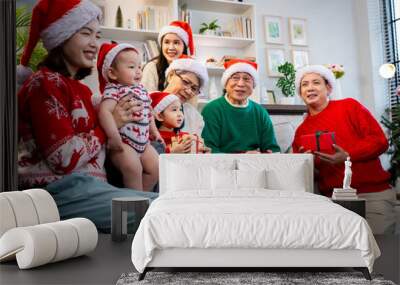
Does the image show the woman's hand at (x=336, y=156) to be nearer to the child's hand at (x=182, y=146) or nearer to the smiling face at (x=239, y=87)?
the smiling face at (x=239, y=87)

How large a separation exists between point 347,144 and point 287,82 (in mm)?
1098

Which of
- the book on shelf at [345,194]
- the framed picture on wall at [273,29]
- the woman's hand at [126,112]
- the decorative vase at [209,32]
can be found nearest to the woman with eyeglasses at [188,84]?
the woman's hand at [126,112]

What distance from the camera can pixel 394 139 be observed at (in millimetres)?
5637

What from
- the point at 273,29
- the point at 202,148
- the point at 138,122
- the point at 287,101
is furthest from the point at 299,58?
the point at 138,122

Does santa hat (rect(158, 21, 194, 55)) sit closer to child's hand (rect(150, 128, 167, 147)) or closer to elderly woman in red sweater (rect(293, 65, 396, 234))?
child's hand (rect(150, 128, 167, 147))

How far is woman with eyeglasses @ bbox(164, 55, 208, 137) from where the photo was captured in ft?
14.8

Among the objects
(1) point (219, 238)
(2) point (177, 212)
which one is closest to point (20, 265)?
(2) point (177, 212)

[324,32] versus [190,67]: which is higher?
[324,32]

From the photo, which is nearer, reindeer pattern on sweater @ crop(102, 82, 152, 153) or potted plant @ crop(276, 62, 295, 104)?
reindeer pattern on sweater @ crop(102, 82, 152, 153)

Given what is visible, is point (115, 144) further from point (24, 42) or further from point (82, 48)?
point (24, 42)

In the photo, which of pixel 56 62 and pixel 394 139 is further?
pixel 394 139

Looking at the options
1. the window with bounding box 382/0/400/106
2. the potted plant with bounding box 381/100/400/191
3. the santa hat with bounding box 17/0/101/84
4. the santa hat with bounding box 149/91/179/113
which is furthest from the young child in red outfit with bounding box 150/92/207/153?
the window with bounding box 382/0/400/106

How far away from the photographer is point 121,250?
354 cm

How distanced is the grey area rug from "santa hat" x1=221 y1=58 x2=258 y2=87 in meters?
2.48
